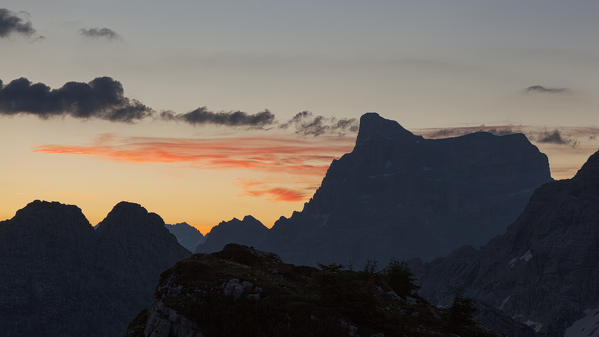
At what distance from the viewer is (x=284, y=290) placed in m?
59.8

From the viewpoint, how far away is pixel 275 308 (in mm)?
55188

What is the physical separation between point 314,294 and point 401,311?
10447 mm

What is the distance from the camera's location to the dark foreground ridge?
53.9 metres

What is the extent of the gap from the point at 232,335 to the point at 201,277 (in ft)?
30.4

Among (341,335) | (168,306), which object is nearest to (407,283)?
(341,335)

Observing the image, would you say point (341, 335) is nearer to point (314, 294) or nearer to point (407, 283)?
point (314, 294)

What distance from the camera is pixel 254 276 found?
62.3m

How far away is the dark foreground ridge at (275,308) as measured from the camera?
177 ft

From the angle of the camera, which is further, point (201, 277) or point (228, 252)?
point (228, 252)

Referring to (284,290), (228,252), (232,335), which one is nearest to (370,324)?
(284,290)

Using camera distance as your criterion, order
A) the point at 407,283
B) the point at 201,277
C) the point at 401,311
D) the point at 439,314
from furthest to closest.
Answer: the point at 407,283, the point at 439,314, the point at 401,311, the point at 201,277

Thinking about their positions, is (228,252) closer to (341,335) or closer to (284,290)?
(284,290)

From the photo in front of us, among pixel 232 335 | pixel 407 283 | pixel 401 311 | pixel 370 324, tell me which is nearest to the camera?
pixel 232 335

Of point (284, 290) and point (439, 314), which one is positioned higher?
point (284, 290)
